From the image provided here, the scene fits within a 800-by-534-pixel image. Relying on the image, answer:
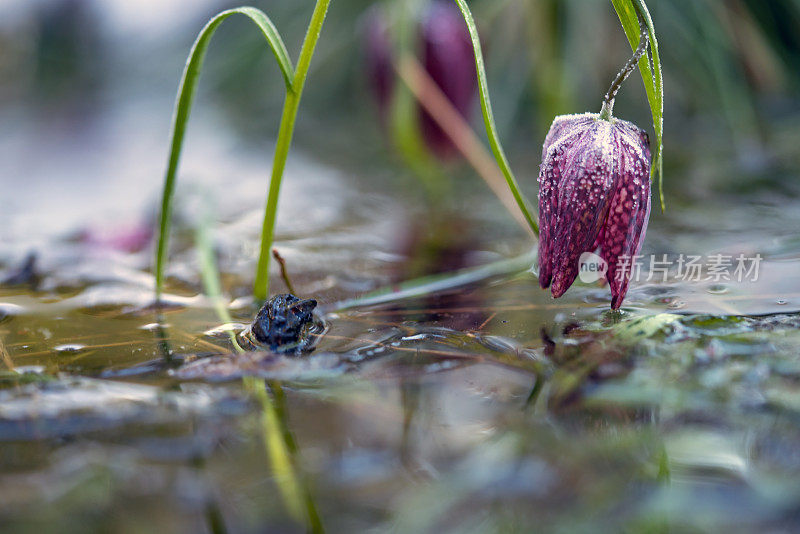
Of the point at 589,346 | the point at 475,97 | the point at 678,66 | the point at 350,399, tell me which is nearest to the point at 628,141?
the point at 589,346

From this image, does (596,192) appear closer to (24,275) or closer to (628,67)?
(628,67)

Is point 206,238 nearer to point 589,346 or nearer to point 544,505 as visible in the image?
point 589,346

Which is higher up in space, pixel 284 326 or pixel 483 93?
pixel 483 93

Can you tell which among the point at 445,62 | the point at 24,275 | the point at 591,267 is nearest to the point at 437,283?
the point at 591,267

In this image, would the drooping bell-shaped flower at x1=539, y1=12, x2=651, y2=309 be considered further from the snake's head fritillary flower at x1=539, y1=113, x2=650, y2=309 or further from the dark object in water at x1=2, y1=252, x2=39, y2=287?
the dark object in water at x1=2, y1=252, x2=39, y2=287

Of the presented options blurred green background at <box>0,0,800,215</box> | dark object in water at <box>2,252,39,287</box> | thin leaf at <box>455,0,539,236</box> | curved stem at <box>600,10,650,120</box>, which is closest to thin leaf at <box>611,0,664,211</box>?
curved stem at <box>600,10,650,120</box>

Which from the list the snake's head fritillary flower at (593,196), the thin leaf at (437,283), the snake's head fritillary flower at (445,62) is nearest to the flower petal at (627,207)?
the snake's head fritillary flower at (593,196)

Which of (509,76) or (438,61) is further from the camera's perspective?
(509,76)
